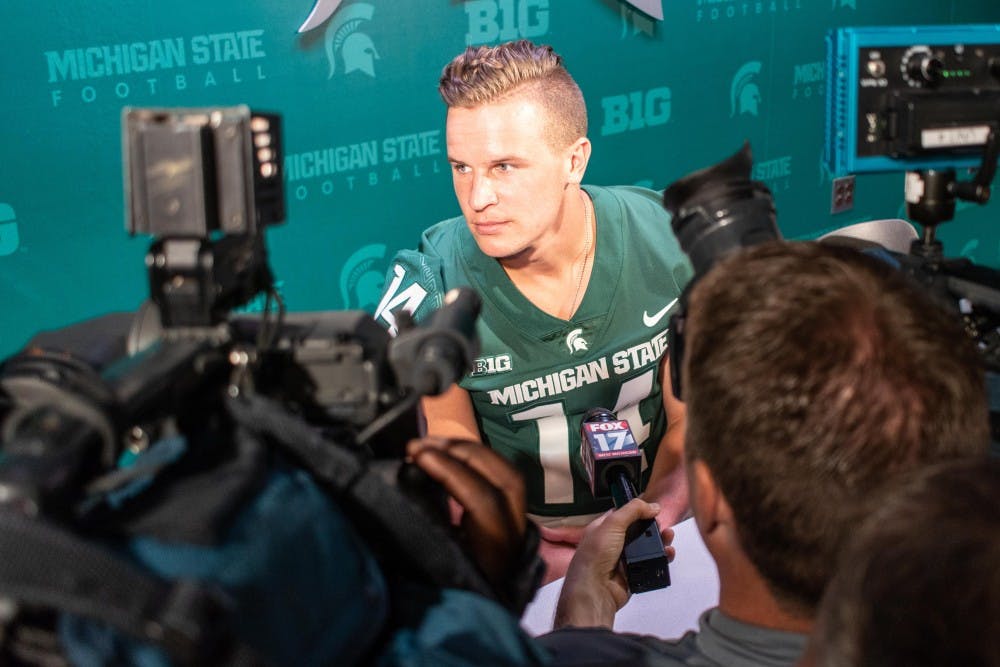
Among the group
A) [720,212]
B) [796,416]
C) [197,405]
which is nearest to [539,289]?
[720,212]

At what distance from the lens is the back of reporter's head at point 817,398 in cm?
78

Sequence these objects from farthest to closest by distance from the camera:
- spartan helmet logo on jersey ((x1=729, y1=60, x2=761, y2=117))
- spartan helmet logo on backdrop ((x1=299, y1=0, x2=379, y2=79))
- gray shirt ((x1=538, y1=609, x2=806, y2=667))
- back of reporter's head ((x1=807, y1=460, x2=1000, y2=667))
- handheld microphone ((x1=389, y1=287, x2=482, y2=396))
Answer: spartan helmet logo on jersey ((x1=729, y1=60, x2=761, y2=117)), spartan helmet logo on backdrop ((x1=299, y1=0, x2=379, y2=79)), gray shirt ((x1=538, y1=609, x2=806, y2=667)), handheld microphone ((x1=389, y1=287, x2=482, y2=396)), back of reporter's head ((x1=807, y1=460, x2=1000, y2=667))

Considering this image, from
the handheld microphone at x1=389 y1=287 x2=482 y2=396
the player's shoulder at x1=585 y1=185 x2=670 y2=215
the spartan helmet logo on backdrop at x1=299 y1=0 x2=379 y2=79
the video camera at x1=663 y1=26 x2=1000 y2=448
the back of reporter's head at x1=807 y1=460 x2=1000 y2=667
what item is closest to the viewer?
the back of reporter's head at x1=807 y1=460 x2=1000 y2=667

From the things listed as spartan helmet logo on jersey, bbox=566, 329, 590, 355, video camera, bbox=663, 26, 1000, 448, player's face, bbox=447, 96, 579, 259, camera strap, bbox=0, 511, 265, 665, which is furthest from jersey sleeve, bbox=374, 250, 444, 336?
camera strap, bbox=0, 511, 265, 665

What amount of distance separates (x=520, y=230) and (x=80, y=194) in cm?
98

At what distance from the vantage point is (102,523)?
55cm

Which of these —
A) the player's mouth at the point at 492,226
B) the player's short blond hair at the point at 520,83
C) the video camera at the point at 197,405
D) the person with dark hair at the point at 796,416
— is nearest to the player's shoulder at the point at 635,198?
the player's short blond hair at the point at 520,83

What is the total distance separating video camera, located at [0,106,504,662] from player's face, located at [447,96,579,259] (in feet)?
3.93

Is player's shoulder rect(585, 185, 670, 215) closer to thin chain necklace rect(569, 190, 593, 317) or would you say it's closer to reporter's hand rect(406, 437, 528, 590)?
thin chain necklace rect(569, 190, 593, 317)

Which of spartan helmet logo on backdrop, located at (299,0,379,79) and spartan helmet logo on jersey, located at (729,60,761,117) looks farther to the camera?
spartan helmet logo on jersey, located at (729,60,761,117)

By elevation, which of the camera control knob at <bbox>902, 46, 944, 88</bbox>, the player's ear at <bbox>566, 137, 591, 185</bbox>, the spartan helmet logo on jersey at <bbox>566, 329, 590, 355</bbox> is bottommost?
the spartan helmet logo on jersey at <bbox>566, 329, 590, 355</bbox>

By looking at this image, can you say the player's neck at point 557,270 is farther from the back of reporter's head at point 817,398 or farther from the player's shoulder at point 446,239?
the back of reporter's head at point 817,398

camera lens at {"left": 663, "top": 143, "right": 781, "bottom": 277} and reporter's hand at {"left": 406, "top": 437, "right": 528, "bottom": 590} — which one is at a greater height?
camera lens at {"left": 663, "top": 143, "right": 781, "bottom": 277}

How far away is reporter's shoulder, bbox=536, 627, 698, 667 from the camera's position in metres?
0.91
